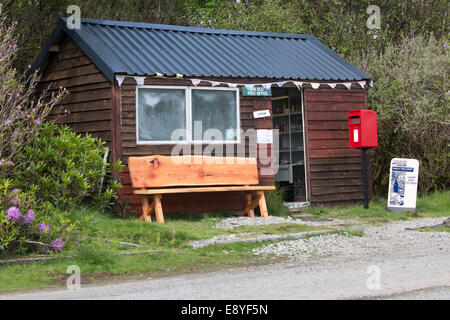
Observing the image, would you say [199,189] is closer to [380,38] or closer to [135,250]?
[135,250]

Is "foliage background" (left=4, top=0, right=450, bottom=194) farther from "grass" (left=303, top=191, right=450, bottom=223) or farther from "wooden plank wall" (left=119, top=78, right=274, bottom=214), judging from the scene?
"wooden plank wall" (left=119, top=78, right=274, bottom=214)

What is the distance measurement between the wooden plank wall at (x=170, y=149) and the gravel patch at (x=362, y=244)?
3401 mm

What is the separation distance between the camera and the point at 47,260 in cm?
859

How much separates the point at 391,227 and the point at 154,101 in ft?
15.8

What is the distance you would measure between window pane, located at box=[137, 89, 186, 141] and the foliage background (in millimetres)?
5920

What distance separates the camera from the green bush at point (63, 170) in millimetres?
10984

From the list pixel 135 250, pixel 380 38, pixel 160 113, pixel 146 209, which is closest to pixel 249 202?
pixel 146 209

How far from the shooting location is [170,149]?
12.9 m

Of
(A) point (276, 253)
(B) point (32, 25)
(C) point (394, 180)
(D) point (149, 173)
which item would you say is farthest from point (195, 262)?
(B) point (32, 25)

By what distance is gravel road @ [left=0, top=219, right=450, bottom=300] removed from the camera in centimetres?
632

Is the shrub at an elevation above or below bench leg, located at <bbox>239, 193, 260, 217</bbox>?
above

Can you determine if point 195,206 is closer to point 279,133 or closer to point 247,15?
point 279,133

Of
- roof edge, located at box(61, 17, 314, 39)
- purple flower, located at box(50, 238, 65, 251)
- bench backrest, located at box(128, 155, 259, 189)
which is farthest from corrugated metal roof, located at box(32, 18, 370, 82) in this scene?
purple flower, located at box(50, 238, 65, 251)

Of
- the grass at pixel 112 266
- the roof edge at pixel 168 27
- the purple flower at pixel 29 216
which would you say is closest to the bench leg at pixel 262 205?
the grass at pixel 112 266
